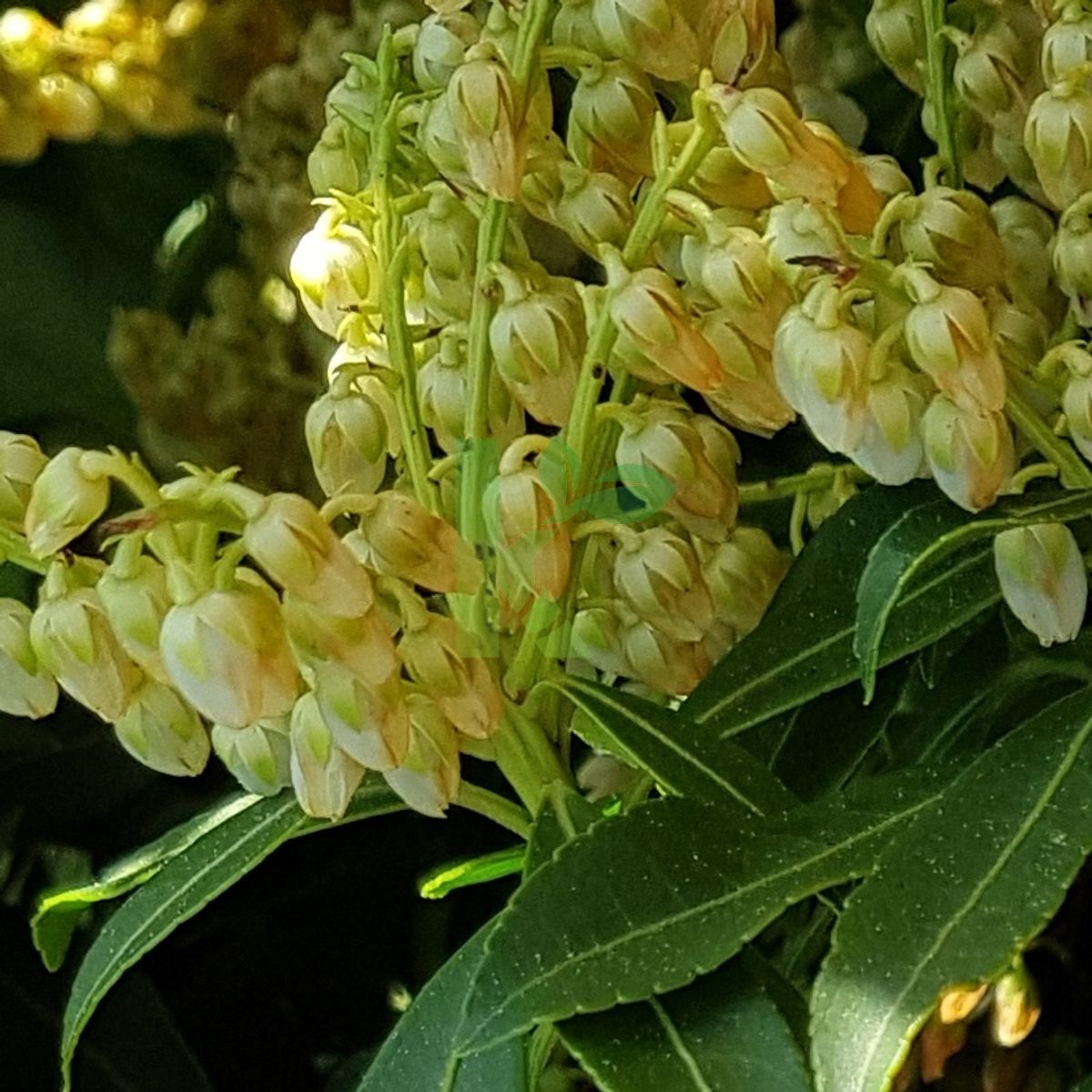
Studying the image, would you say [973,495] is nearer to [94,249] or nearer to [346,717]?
[346,717]

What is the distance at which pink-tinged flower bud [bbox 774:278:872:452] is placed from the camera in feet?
1.27

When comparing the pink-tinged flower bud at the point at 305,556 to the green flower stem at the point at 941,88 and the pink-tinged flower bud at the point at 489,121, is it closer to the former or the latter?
the pink-tinged flower bud at the point at 489,121

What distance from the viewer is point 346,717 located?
0.39 metres

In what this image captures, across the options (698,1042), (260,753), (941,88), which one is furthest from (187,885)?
(941,88)

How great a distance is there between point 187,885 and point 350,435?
13 cm

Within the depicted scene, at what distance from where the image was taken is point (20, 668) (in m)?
0.41

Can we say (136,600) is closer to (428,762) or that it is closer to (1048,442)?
(428,762)

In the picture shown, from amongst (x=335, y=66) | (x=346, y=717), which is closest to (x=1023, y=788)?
(x=346, y=717)

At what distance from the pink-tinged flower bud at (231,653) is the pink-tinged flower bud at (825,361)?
13 centimetres

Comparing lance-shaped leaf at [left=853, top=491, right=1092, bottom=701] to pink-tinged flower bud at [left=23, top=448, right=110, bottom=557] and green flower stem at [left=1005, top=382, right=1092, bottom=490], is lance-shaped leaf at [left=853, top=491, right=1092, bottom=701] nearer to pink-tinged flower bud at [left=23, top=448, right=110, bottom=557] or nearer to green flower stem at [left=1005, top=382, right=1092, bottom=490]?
green flower stem at [left=1005, top=382, right=1092, bottom=490]

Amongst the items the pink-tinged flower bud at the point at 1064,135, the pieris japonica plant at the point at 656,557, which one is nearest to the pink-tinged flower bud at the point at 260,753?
the pieris japonica plant at the point at 656,557

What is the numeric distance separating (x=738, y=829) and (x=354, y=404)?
0.15 m

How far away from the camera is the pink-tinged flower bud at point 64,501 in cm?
39

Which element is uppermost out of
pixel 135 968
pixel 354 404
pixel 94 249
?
pixel 354 404
